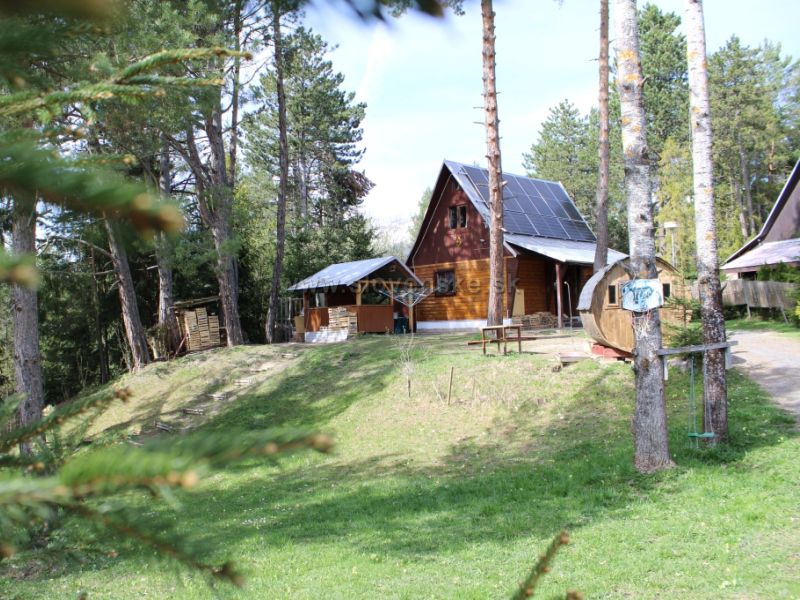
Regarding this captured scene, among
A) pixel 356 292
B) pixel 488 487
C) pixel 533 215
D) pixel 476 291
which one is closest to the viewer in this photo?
pixel 488 487

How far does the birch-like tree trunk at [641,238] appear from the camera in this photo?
8312 millimetres

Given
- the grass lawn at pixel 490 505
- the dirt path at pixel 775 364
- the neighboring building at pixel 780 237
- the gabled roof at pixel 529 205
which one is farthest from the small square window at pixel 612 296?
the neighboring building at pixel 780 237

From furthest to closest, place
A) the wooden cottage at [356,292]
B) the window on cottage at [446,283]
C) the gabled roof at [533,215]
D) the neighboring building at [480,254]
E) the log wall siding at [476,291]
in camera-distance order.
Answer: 1. the window on cottage at [446,283]
2. the log wall siding at [476,291]
3. the neighboring building at [480,254]
4. the gabled roof at [533,215]
5. the wooden cottage at [356,292]

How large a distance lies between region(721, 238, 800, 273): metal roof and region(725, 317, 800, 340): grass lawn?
7.11ft

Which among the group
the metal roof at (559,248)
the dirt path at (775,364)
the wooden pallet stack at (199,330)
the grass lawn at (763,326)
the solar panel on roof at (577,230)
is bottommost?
the dirt path at (775,364)

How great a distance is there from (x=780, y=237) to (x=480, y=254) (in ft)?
41.5

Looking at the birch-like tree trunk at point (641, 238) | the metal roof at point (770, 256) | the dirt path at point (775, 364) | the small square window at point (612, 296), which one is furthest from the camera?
the metal roof at point (770, 256)

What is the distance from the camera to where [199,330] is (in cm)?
2448

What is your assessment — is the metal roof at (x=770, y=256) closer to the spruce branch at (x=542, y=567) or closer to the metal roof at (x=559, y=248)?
the metal roof at (x=559, y=248)

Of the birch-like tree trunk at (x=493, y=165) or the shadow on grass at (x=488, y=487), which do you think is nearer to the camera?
the shadow on grass at (x=488, y=487)

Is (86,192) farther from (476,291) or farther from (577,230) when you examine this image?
(577,230)

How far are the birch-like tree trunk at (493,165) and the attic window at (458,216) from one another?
9.45m

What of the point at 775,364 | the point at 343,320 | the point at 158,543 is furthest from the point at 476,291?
the point at 158,543

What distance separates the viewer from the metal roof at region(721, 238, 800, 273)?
22.9 metres
